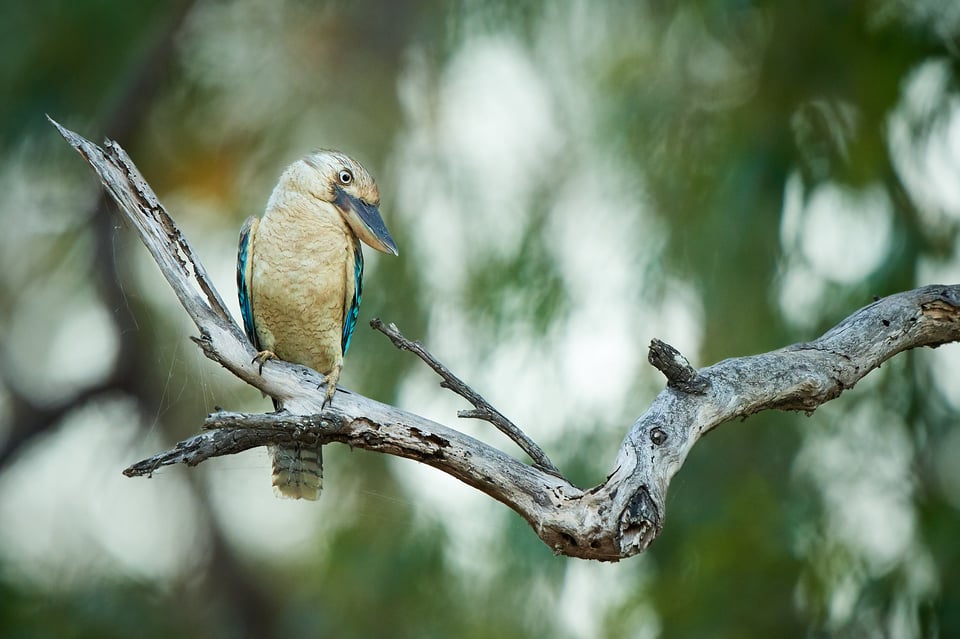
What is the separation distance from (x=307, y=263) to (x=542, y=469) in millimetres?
1390

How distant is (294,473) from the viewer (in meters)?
3.54

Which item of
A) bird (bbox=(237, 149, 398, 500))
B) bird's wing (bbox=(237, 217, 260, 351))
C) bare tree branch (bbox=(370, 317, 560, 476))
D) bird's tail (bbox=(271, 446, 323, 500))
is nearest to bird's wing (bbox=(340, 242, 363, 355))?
bird (bbox=(237, 149, 398, 500))

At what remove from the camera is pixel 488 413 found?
250cm

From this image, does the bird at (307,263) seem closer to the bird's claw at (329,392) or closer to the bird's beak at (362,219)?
the bird's beak at (362,219)

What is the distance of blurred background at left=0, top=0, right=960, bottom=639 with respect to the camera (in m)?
5.71

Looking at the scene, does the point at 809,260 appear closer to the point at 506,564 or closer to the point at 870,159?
the point at 870,159

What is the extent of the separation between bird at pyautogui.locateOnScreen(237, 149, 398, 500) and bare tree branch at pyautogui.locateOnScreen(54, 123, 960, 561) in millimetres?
678

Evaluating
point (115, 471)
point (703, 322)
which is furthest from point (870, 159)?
point (115, 471)

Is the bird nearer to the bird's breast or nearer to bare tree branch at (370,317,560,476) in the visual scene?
the bird's breast

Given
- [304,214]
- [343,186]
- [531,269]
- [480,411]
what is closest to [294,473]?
[304,214]

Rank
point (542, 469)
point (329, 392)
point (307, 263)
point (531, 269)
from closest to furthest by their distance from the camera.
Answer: point (542, 469) < point (329, 392) < point (307, 263) < point (531, 269)

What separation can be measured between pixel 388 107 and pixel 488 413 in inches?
155

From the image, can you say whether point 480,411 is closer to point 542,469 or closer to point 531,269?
point 542,469

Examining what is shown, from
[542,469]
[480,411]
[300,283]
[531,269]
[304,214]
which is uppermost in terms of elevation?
[531,269]
